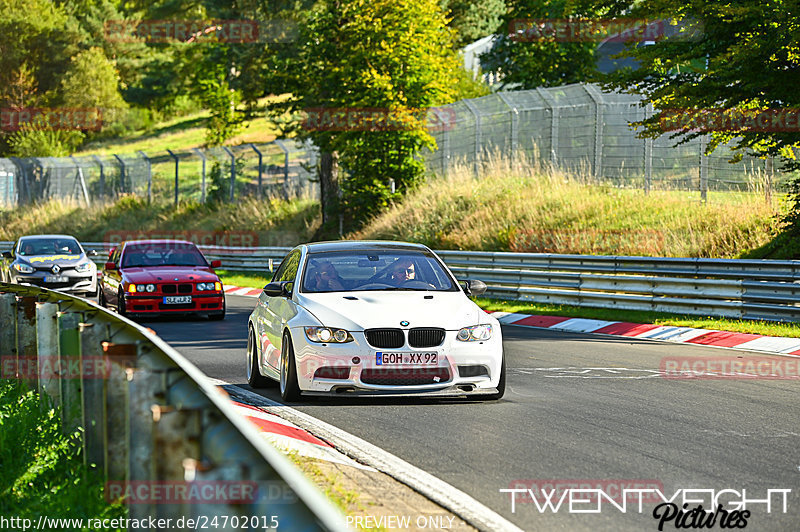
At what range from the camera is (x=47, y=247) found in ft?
88.8

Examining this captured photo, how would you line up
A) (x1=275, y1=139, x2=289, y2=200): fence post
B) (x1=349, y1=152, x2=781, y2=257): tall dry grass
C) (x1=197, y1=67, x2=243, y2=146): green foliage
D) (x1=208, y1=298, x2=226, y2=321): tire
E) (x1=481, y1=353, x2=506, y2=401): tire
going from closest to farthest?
(x1=481, y1=353, x2=506, y2=401): tire < (x1=208, y1=298, x2=226, y2=321): tire < (x1=349, y1=152, x2=781, y2=257): tall dry grass < (x1=275, y1=139, x2=289, y2=200): fence post < (x1=197, y1=67, x2=243, y2=146): green foliage

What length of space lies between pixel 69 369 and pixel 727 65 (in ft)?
42.3

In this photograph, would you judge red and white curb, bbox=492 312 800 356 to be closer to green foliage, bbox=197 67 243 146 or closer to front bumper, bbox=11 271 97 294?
front bumper, bbox=11 271 97 294

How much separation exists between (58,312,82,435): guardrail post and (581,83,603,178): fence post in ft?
78.9

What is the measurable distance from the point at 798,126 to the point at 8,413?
505 inches

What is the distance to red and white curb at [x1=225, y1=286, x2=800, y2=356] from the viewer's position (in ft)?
49.5

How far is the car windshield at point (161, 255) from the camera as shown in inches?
816

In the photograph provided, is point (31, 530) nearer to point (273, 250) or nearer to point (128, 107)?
point (273, 250)

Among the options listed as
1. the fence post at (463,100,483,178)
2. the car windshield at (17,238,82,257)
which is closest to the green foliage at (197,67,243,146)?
the fence post at (463,100,483,178)

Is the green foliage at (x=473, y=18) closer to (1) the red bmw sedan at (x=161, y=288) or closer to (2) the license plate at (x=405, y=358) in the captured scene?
(1) the red bmw sedan at (x=161, y=288)

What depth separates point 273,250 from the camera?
34906 mm

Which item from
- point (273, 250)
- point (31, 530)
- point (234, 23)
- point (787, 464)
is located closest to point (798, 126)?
point (787, 464)

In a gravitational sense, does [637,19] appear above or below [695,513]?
above

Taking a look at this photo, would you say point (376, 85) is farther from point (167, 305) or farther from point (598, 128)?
point (167, 305)
